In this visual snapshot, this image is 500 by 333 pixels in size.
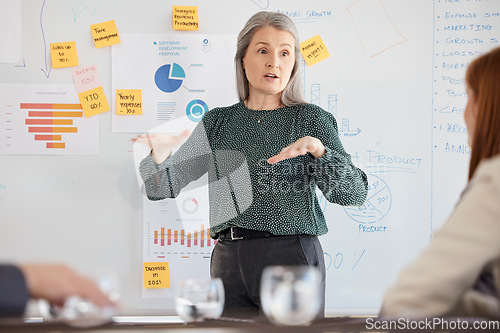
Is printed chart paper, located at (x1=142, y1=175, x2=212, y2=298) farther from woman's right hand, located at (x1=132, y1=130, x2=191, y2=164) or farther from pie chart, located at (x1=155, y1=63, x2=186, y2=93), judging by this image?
woman's right hand, located at (x1=132, y1=130, x2=191, y2=164)

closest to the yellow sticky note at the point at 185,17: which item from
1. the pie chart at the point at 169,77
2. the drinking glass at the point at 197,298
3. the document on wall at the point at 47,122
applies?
the pie chart at the point at 169,77

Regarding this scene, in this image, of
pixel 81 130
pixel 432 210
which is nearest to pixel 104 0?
pixel 81 130

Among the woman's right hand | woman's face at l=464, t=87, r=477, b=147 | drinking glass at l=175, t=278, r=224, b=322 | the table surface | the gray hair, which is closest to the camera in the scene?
the table surface

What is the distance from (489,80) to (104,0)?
203cm

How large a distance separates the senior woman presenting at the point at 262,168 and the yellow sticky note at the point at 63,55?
0.92 metres

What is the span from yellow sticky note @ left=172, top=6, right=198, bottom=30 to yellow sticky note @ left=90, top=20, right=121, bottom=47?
0.28 meters

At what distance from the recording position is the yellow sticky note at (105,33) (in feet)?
9.07

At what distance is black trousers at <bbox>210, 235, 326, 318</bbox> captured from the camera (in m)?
1.90

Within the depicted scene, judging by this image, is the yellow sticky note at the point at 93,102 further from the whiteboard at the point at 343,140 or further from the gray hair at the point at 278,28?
the gray hair at the point at 278,28

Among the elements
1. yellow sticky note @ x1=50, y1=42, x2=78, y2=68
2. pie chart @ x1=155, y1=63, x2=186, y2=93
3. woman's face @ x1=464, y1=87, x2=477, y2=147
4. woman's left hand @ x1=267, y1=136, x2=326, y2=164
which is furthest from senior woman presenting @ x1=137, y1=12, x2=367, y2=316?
yellow sticky note @ x1=50, y1=42, x2=78, y2=68

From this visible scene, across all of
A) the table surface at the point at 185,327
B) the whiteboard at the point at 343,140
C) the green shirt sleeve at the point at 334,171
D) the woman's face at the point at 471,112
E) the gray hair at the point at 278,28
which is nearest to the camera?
the table surface at the point at 185,327

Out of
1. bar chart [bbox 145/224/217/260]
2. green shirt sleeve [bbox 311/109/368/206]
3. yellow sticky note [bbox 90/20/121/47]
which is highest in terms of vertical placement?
yellow sticky note [bbox 90/20/121/47]

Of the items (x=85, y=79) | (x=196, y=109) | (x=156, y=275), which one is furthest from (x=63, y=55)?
(x=156, y=275)

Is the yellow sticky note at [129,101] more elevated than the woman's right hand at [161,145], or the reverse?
the yellow sticky note at [129,101]
